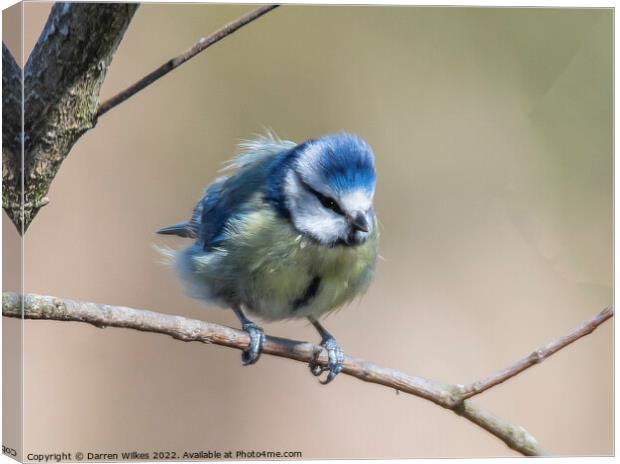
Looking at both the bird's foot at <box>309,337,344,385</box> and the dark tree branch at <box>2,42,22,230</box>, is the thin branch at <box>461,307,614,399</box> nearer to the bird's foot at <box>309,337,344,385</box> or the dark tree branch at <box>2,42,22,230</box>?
the bird's foot at <box>309,337,344,385</box>

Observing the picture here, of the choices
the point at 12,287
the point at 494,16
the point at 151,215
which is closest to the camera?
the point at 12,287

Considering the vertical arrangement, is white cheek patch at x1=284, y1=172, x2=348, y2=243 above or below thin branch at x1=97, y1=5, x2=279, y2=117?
below

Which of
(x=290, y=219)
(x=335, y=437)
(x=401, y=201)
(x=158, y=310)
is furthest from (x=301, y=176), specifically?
(x=335, y=437)

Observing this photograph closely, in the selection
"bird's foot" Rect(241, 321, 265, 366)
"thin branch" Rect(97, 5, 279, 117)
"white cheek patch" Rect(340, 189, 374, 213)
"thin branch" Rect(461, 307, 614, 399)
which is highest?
"thin branch" Rect(97, 5, 279, 117)

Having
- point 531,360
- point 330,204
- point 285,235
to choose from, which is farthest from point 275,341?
point 531,360

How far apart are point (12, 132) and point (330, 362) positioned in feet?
3.05

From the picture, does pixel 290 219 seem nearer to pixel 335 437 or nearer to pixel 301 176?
pixel 301 176

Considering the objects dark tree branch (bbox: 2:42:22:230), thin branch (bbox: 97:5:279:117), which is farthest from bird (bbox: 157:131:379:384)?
dark tree branch (bbox: 2:42:22:230)

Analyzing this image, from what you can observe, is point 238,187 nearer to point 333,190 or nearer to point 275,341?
point 333,190

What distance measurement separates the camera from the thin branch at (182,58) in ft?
7.22

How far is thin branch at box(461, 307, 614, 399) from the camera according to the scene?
7.51ft

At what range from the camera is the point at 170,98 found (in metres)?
2.27

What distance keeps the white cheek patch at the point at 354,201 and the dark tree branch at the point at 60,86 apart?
608mm

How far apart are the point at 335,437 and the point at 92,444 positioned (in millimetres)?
595
